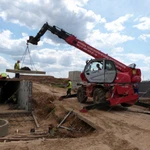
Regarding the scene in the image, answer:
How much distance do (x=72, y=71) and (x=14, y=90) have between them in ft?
24.5

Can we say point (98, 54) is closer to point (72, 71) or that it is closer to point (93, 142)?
point (93, 142)

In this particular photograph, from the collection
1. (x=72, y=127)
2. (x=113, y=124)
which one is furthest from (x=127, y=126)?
(x=72, y=127)

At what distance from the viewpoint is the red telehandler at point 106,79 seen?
12.7 meters

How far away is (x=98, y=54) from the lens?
1468cm

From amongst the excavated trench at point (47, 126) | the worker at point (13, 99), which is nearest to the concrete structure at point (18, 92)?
the worker at point (13, 99)

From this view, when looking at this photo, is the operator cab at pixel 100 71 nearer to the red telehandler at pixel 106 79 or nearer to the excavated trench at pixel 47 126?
the red telehandler at pixel 106 79

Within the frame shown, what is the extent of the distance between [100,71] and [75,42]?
3.01 meters

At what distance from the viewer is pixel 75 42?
1534 centimetres

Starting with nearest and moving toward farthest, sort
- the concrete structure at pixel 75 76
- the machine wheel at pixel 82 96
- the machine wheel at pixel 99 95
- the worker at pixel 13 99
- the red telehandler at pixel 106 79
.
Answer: the red telehandler at pixel 106 79
the machine wheel at pixel 99 95
the machine wheel at pixel 82 96
the worker at pixel 13 99
the concrete structure at pixel 75 76

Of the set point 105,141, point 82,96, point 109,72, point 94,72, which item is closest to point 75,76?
point 82,96

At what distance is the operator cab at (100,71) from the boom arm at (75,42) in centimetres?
73

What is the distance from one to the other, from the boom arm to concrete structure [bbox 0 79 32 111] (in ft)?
10.7

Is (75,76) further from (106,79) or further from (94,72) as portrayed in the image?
(106,79)

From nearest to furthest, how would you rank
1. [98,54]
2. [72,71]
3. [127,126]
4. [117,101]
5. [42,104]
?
1. [127,126]
2. [117,101]
3. [98,54]
4. [42,104]
5. [72,71]
